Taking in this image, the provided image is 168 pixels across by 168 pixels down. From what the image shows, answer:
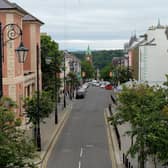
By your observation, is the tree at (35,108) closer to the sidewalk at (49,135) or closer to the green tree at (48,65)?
the sidewalk at (49,135)

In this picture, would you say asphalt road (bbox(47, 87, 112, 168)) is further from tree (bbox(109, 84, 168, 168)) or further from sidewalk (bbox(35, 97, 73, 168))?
tree (bbox(109, 84, 168, 168))

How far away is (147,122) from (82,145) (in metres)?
17.0

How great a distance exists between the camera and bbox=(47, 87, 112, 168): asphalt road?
35312 millimetres

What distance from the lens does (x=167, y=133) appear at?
2573 centimetres

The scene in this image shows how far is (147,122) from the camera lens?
2716cm

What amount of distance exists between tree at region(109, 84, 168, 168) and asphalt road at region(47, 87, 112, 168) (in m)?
3.82

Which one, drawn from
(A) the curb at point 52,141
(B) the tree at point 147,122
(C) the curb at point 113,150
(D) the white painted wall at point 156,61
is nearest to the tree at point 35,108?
(A) the curb at point 52,141

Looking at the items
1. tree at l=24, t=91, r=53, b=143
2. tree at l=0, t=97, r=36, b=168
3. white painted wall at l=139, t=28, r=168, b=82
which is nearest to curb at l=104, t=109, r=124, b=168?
tree at l=24, t=91, r=53, b=143

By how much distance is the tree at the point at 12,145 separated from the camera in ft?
52.1

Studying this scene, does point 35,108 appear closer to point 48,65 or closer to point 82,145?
point 82,145

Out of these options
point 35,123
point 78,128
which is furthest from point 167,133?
point 78,128

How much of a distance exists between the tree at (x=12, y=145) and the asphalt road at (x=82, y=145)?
1661 cm

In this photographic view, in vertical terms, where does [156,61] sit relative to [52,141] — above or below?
above

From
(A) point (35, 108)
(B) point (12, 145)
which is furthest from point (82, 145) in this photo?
(B) point (12, 145)
